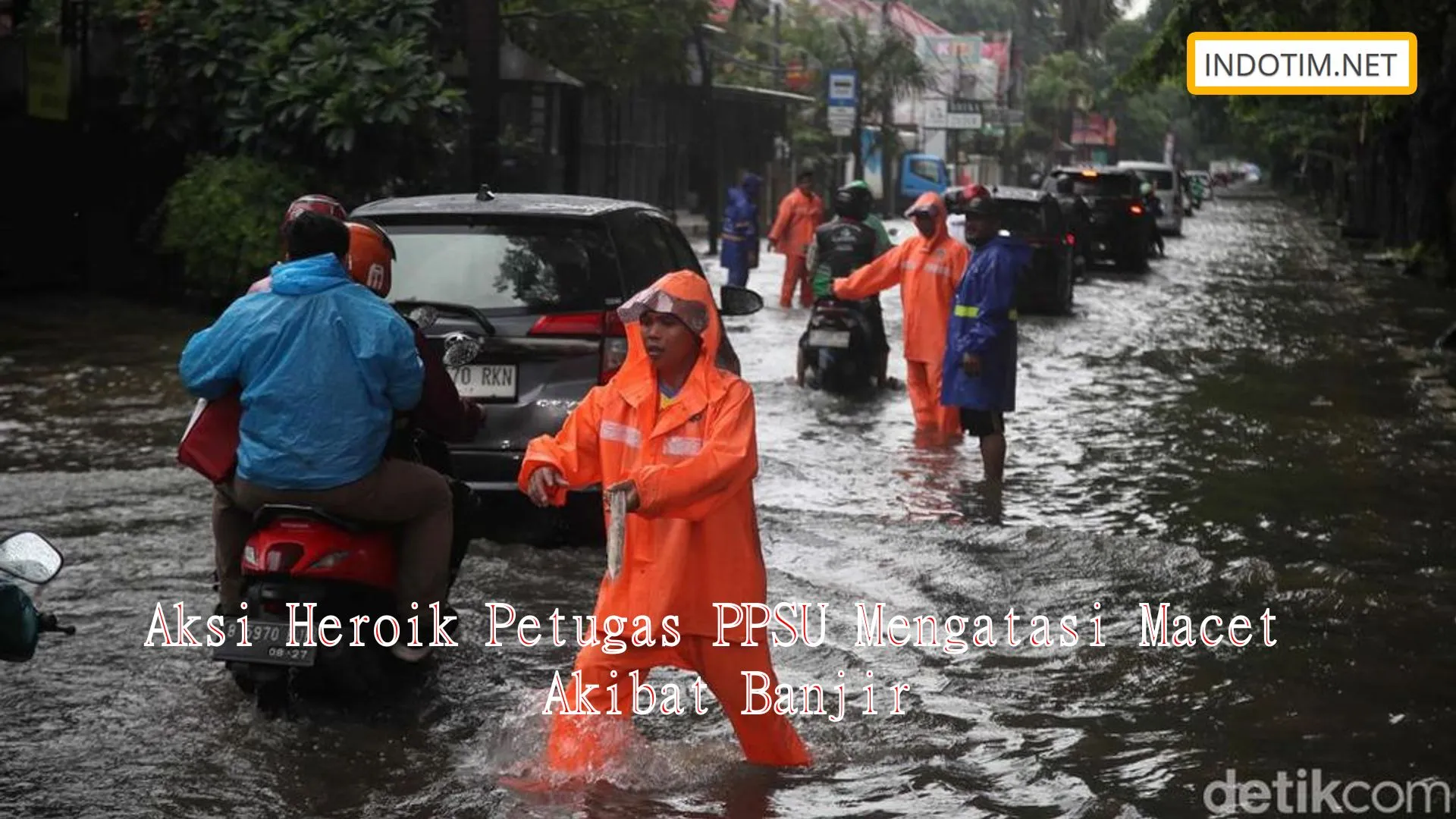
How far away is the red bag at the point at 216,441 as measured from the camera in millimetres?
6539

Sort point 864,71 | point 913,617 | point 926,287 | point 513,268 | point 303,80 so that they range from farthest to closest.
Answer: point 864,71
point 303,80
point 926,287
point 513,268
point 913,617

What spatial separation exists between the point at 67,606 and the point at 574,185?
17864 millimetres

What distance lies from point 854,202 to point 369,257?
396 inches

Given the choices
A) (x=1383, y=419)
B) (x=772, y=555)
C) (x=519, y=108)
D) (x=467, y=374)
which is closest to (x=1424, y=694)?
(x=772, y=555)

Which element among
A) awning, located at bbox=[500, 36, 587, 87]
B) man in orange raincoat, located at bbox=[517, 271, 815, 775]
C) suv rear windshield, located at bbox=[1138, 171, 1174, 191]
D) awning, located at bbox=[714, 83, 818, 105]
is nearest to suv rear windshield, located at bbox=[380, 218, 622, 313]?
man in orange raincoat, located at bbox=[517, 271, 815, 775]

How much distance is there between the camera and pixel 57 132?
76.1 feet

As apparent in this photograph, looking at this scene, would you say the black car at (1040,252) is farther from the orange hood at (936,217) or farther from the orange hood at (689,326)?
the orange hood at (689,326)

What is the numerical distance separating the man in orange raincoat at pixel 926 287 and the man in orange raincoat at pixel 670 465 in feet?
26.3

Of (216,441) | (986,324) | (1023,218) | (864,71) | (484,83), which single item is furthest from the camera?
(864,71)

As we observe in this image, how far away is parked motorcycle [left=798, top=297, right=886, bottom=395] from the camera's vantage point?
1641 centimetres

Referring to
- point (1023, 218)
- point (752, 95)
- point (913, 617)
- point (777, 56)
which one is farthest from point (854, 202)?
point (777, 56)

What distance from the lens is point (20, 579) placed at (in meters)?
4.15

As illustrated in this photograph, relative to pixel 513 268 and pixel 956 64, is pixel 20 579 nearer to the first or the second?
pixel 513 268

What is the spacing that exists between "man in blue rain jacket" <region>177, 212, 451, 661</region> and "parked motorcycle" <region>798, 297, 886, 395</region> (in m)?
10.1
